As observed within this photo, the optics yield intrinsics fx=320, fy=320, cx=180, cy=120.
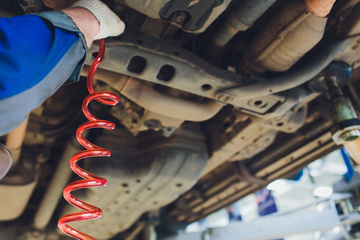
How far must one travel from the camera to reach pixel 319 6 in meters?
1.21

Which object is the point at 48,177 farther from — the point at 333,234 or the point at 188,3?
the point at 333,234

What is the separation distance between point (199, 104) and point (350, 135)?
70cm

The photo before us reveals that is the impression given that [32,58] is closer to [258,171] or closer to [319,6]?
[319,6]

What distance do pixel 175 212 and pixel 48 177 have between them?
1.29 metres

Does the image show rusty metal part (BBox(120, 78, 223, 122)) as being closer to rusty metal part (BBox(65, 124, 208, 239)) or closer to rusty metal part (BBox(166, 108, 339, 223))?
rusty metal part (BBox(65, 124, 208, 239))

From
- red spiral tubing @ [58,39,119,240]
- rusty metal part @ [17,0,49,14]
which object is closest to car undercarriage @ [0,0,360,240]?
rusty metal part @ [17,0,49,14]

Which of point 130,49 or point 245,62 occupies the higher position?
point 245,62

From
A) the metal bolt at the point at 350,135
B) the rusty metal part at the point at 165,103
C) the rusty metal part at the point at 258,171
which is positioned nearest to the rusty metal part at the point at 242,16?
the rusty metal part at the point at 165,103

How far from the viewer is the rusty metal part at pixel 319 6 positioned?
1194 mm

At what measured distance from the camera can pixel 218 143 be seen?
2.08 metres

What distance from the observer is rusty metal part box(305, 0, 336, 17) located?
1.19m

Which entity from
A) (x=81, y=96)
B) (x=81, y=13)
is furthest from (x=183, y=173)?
(x=81, y=13)

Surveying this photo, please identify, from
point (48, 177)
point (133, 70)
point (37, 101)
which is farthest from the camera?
point (48, 177)

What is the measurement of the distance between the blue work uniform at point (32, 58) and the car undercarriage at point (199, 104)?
0.36 meters
